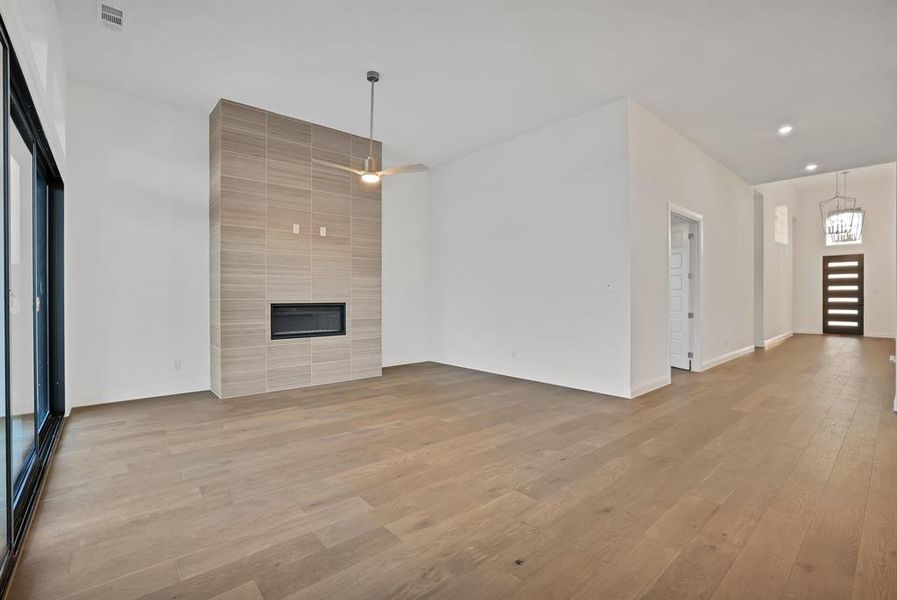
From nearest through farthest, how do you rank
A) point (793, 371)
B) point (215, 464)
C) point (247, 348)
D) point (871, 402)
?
point (215, 464)
point (871, 402)
point (247, 348)
point (793, 371)

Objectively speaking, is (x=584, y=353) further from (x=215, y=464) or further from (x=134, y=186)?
(x=134, y=186)

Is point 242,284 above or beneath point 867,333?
above

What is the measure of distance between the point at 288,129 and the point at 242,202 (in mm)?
1081

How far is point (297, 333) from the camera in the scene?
16.9 feet

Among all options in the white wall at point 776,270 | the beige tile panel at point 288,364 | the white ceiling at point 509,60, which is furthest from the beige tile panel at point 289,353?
the white wall at point 776,270

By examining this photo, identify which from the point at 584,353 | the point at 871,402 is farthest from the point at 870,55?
the point at 584,353

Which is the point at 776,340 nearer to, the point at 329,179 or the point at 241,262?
the point at 329,179

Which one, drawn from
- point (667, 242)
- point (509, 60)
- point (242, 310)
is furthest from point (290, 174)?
point (667, 242)

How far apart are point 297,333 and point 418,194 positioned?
10.6 ft

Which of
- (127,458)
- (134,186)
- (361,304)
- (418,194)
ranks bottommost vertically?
(127,458)

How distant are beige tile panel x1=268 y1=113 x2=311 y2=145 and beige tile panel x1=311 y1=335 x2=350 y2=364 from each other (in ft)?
8.07

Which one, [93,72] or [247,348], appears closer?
[93,72]

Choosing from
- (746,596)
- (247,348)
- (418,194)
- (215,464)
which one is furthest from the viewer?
(418,194)

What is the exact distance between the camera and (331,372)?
539cm
